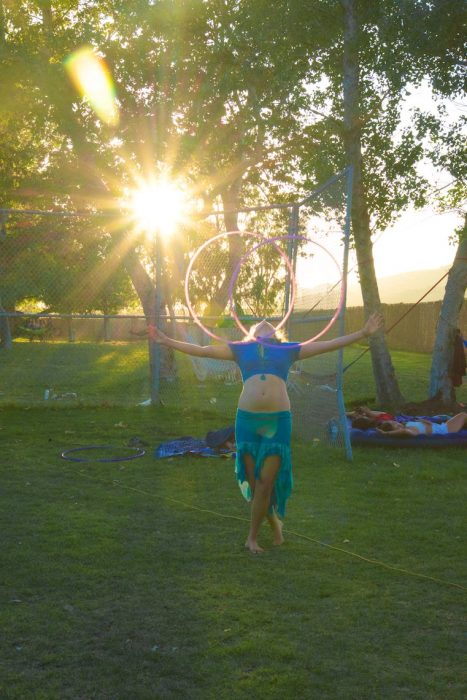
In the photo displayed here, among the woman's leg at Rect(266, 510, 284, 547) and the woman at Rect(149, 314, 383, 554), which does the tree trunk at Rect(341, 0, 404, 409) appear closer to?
the woman at Rect(149, 314, 383, 554)

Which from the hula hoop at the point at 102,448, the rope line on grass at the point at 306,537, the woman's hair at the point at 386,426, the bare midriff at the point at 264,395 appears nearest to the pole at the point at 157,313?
the hula hoop at the point at 102,448

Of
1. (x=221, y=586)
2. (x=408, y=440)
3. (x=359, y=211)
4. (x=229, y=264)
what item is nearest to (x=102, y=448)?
(x=408, y=440)

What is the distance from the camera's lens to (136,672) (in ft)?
12.8

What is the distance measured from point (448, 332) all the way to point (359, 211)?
8.82 feet

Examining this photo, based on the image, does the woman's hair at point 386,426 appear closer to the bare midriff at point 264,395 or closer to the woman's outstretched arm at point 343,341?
the woman's outstretched arm at point 343,341

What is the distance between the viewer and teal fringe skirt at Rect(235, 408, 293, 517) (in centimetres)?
614

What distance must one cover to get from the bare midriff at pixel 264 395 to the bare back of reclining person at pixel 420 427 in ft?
16.9

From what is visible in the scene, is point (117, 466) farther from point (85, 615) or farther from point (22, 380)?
point (22, 380)

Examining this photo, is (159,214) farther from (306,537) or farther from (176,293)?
(306,537)

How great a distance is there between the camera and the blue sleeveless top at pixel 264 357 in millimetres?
6223

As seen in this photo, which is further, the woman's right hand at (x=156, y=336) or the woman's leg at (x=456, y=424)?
the woman's leg at (x=456, y=424)

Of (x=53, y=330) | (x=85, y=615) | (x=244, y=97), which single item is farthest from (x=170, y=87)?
(x=53, y=330)

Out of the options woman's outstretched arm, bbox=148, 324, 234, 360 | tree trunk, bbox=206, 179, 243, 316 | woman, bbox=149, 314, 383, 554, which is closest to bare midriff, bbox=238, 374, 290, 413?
woman, bbox=149, 314, 383, 554

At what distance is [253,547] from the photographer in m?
6.11
